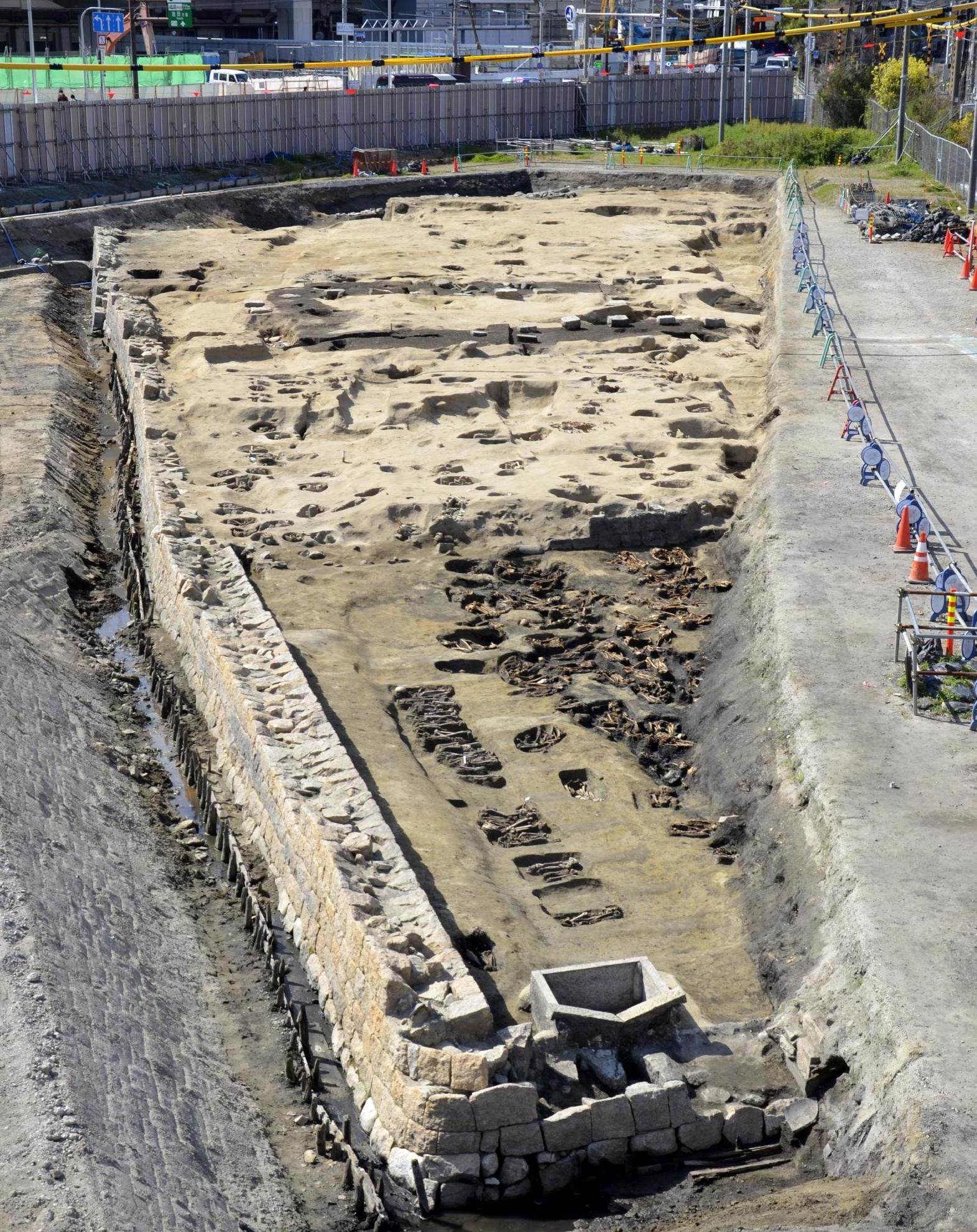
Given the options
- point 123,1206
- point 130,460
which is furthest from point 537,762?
point 130,460

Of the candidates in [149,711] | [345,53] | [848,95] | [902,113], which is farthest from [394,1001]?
[345,53]

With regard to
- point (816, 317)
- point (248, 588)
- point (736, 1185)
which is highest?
point (816, 317)

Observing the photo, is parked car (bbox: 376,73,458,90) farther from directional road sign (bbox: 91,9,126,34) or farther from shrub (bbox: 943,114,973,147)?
shrub (bbox: 943,114,973,147)

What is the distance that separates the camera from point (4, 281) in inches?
1555

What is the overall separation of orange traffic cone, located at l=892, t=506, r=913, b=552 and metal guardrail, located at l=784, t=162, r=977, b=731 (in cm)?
5

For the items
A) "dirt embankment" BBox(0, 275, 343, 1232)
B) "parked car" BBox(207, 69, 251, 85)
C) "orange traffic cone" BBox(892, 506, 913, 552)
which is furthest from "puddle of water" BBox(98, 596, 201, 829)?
"parked car" BBox(207, 69, 251, 85)

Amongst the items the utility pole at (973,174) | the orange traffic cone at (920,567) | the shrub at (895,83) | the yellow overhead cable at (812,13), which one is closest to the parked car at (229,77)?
the yellow overhead cable at (812,13)

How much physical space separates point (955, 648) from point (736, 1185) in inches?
262

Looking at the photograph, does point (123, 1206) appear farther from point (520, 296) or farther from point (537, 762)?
point (520, 296)

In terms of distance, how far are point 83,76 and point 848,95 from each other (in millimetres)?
30021

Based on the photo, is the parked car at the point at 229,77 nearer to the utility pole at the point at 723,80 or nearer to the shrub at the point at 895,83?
the utility pole at the point at 723,80

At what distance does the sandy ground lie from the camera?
14305mm

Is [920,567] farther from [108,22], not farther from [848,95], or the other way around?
[108,22]

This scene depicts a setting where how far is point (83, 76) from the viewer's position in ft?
205
